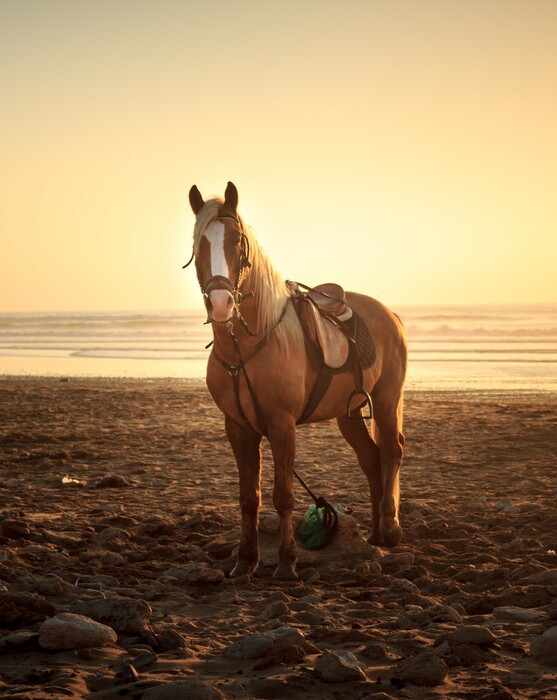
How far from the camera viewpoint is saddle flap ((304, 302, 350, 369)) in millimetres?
6047

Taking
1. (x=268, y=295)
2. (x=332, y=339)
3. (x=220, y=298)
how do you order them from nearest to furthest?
(x=220, y=298)
(x=268, y=295)
(x=332, y=339)

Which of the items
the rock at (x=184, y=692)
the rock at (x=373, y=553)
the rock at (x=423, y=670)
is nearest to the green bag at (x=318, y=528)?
the rock at (x=373, y=553)

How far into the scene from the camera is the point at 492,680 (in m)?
3.49

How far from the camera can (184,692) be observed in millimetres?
3227

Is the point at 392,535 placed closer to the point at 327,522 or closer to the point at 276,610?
the point at 327,522

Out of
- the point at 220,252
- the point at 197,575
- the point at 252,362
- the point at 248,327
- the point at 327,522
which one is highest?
the point at 220,252

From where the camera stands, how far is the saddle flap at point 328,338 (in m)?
6.05

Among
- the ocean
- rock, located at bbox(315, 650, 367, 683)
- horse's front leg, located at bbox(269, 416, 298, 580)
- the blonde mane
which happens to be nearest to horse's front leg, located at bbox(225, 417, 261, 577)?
horse's front leg, located at bbox(269, 416, 298, 580)

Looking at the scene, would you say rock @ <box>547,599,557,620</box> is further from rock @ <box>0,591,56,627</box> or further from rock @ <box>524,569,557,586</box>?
rock @ <box>0,591,56,627</box>

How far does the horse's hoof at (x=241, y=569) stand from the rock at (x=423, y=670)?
217 centimetres

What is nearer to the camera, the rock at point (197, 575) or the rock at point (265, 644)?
the rock at point (265, 644)

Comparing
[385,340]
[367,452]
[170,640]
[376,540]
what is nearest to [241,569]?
[376,540]

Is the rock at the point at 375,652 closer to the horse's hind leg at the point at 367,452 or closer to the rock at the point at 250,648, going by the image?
the rock at the point at 250,648

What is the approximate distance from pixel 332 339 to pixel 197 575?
1.97 metres
